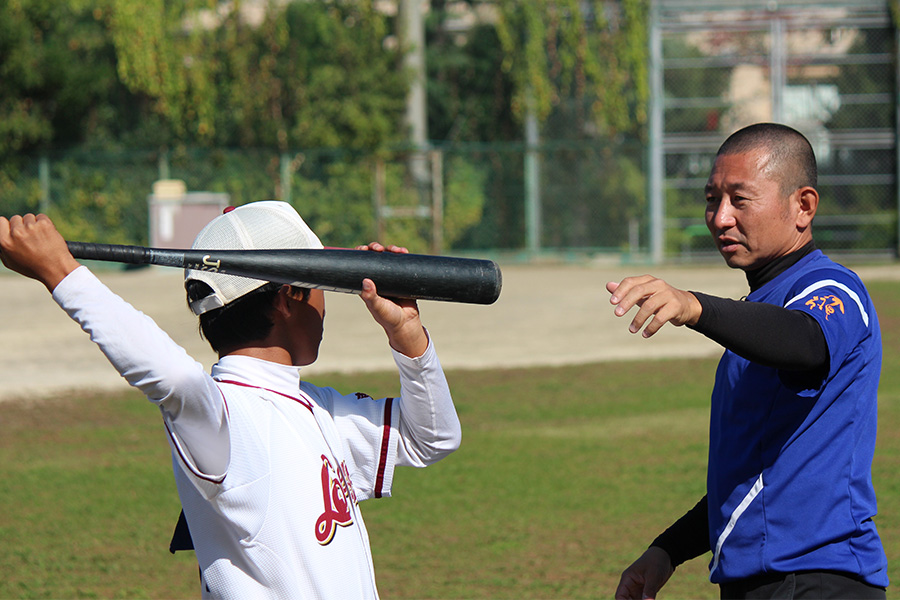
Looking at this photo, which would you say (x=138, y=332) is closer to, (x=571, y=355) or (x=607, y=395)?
(x=607, y=395)

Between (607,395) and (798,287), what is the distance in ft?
26.0

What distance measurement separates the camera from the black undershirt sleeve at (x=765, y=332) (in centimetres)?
212

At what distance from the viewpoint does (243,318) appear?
2359 mm

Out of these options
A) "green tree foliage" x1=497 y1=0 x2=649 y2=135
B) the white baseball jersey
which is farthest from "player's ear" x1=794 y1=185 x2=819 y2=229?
"green tree foliage" x1=497 y1=0 x2=649 y2=135

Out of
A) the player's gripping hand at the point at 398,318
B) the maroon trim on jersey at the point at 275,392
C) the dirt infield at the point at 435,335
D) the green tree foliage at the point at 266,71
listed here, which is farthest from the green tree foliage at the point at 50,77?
the player's gripping hand at the point at 398,318

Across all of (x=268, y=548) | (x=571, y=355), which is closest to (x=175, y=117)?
(x=571, y=355)

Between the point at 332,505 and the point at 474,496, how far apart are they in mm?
4742

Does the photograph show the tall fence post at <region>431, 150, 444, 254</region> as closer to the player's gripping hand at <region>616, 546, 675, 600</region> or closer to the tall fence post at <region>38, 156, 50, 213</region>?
the tall fence post at <region>38, 156, 50, 213</region>

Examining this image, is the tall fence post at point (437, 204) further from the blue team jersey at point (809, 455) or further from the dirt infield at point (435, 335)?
the blue team jersey at point (809, 455)

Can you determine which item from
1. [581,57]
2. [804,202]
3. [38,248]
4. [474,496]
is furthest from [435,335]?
[581,57]

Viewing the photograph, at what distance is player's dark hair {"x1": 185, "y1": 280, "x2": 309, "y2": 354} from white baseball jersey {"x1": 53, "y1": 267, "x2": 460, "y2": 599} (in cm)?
6

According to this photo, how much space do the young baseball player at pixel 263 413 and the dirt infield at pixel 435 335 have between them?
348 inches

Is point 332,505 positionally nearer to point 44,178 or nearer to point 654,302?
point 654,302

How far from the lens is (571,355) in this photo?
1255 cm
